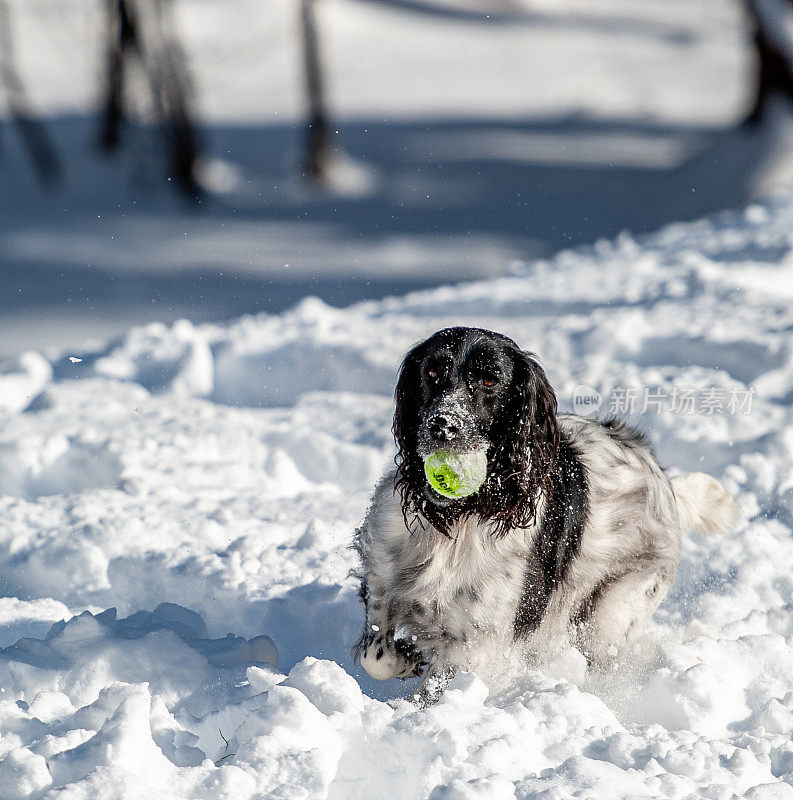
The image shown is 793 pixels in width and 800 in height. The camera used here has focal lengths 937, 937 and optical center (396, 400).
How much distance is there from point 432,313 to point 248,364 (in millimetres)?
1878

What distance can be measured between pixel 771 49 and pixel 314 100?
21.7 ft

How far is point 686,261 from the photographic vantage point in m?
8.52

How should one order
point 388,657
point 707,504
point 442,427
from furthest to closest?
1. point 707,504
2. point 388,657
3. point 442,427

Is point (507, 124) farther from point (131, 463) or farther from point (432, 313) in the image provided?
point (131, 463)

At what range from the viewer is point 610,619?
3.51 m

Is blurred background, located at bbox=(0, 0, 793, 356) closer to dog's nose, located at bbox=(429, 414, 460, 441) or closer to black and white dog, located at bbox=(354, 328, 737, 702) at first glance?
black and white dog, located at bbox=(354, 328, 737, 702)

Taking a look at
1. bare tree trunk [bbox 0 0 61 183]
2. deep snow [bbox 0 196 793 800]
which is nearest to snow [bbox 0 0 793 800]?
deep snow [bbox 0 196 793 800]

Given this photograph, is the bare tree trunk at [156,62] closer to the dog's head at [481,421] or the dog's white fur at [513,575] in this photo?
the dog's white fur at [513,575]

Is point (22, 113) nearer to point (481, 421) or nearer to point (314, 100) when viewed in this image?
point (314, 100)

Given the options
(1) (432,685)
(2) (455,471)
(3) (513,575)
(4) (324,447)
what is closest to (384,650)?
(1) (432,685)

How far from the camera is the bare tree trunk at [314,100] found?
550 inches

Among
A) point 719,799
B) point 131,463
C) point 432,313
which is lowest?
point 432,313

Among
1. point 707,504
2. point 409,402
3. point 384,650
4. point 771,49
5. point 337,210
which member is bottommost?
point 337,210

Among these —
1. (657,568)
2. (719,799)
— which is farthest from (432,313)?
(719,799)
